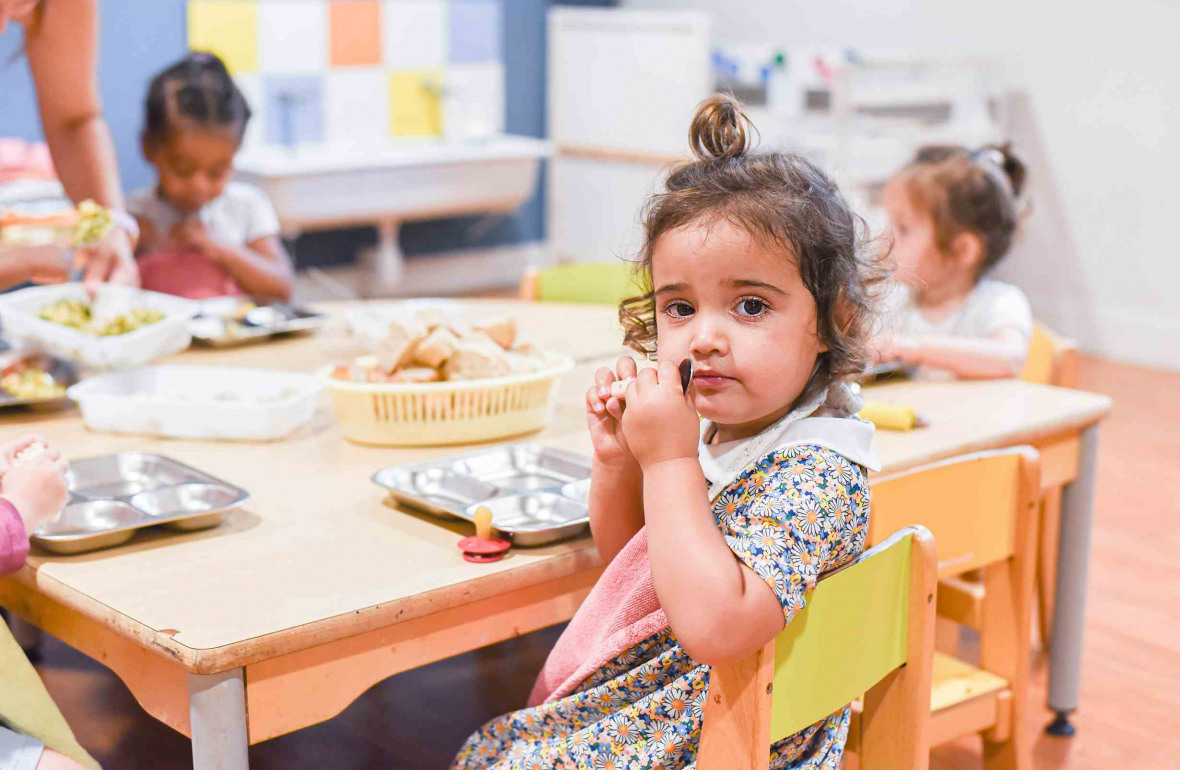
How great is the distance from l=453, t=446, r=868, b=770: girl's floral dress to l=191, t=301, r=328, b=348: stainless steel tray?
3.59 ft

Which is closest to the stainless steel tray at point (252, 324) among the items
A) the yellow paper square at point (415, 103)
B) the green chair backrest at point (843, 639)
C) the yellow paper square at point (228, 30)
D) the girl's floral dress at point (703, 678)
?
the girl's floral dress at point (703, 678)

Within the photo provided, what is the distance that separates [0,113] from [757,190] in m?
4.08

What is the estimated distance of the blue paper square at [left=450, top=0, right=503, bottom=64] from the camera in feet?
18.7

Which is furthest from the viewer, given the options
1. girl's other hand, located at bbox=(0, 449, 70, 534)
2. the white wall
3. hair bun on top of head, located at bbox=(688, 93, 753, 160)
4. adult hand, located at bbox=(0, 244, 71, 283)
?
the white wall

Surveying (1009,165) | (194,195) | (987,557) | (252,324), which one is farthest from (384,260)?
(987,557)

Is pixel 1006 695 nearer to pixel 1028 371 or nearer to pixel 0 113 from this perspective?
pixel 1028 371

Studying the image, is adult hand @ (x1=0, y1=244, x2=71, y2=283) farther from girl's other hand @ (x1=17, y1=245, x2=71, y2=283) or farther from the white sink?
the white sink

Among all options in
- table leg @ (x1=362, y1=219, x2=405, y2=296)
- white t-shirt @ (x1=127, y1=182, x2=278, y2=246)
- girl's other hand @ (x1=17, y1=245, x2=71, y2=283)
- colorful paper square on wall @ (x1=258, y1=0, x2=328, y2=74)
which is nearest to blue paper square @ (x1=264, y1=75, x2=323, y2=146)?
colorful paper square on wall @ (x1=258, y1=0, x2=328, y2=74)

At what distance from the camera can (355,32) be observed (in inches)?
213

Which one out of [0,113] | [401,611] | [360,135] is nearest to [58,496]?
[401,611]

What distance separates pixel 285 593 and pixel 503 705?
1.05 metres

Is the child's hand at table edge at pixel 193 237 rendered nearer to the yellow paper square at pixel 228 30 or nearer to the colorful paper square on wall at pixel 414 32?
the yellow paper square at pixel 228 30

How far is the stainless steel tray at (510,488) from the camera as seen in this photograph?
136cm

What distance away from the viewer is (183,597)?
1.19 m
